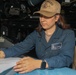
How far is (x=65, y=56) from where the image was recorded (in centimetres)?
169

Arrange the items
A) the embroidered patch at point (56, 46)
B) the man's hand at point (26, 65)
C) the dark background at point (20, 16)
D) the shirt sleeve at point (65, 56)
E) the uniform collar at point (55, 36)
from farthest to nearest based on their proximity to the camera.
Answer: the dark background at point (20, 16)
the uniform collar at point (55, 36)
the embroidered patch at point (56, 46)
the shirt sleeve at point (65, 56)
the man's hand at point (26, 65)

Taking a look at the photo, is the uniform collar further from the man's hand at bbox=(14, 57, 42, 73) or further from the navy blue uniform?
the man's hand at bbox=(14, 57, 42, 73)

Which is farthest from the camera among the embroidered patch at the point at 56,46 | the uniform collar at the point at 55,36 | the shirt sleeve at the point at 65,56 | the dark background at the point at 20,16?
the dark background at the point at 20,16

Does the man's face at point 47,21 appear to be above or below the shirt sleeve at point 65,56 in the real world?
above

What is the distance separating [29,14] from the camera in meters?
4.49

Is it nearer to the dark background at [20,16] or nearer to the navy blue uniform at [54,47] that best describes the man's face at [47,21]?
the navy blue uniform at [54,47]

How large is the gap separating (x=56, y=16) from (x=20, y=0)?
278cm

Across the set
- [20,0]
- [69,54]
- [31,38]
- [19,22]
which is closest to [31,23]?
[19,22]

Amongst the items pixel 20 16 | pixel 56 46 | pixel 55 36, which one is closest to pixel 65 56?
pixel 56 46

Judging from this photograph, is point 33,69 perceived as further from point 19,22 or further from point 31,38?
point 19,22

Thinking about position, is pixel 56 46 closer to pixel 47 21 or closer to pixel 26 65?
pixel 47 21

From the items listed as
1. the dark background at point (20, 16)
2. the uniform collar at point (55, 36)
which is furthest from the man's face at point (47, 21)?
the dark background at point (20, 16)

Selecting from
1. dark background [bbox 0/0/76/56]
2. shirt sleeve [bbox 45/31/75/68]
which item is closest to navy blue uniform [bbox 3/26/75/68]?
shirt sleeve [bbox 45/31/75/68]

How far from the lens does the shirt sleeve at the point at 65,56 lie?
160cm
